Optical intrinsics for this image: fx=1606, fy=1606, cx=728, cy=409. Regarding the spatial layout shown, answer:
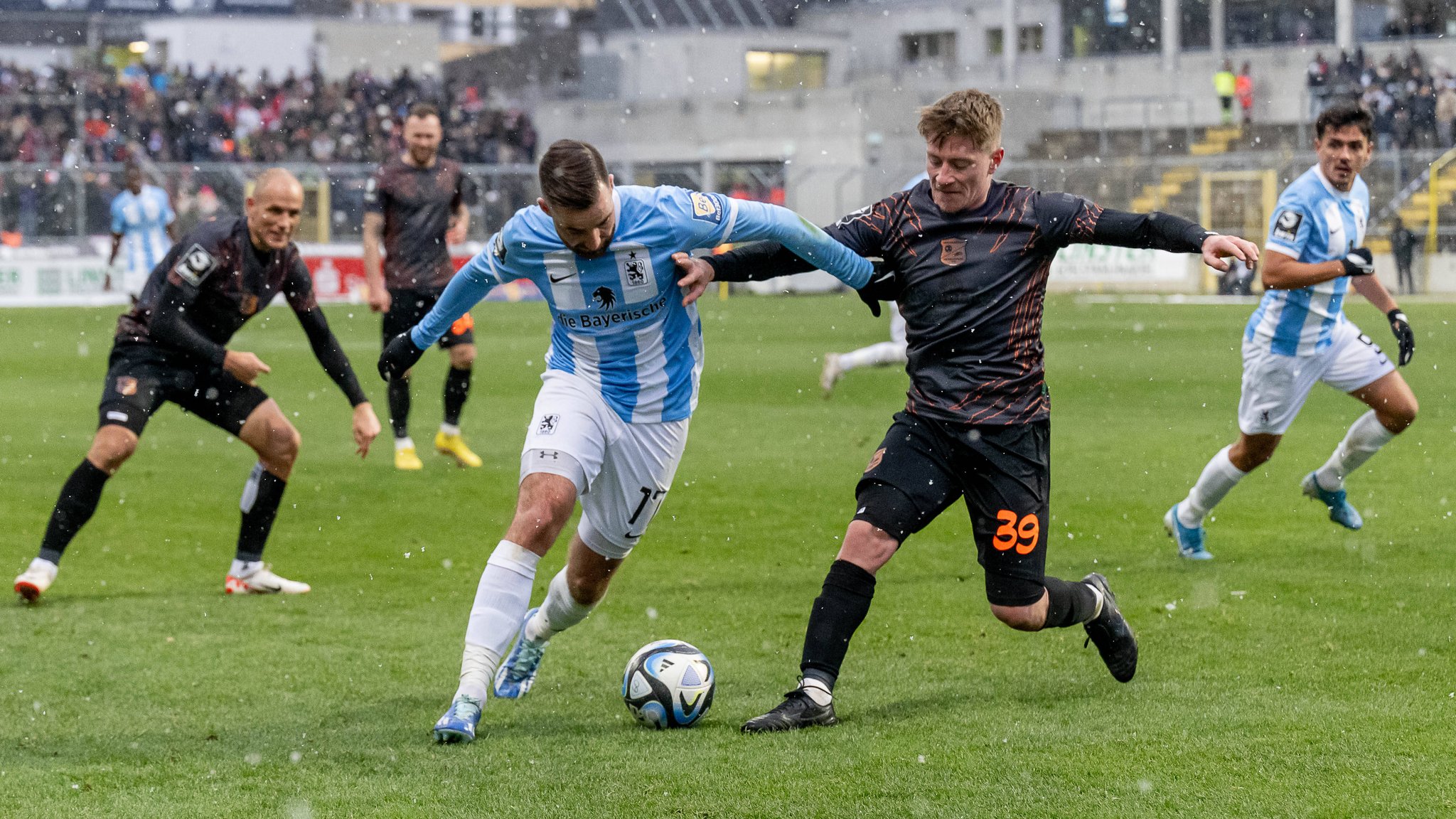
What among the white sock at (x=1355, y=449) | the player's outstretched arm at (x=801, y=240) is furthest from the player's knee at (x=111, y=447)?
the white sock at (x=1355, y=449)

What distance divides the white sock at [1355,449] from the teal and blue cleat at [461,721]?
196 inches

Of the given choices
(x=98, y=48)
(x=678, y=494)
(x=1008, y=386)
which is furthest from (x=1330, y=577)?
(x=98, y=48)

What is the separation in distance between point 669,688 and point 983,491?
1.15m

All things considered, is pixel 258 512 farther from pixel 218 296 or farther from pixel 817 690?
pixel 817 690

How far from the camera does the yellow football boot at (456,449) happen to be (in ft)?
36.2

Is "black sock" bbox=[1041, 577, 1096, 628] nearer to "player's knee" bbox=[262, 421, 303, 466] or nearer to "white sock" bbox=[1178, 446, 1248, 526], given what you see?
"white sock" bbox=[1178, 446, 1248, 526]

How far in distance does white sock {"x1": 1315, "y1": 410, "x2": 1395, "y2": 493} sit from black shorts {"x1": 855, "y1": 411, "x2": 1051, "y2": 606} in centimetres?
348

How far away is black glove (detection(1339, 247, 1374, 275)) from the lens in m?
6.71

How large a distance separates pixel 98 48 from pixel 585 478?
47.2 metres

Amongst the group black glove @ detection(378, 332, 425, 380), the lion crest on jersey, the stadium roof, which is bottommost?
black glove @ detection(378, 332, 425, 380)

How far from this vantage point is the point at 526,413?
1399 cm

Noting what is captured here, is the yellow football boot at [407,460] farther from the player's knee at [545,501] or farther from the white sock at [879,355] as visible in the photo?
the player's knee at [545,501]

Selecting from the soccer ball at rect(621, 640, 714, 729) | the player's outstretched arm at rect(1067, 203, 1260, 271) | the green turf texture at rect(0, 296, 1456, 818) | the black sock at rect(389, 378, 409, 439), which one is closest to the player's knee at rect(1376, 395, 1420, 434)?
the green turf texture at rect(0, 296, 1456, 818)

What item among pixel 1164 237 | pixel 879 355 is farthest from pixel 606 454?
pixel 879 355
